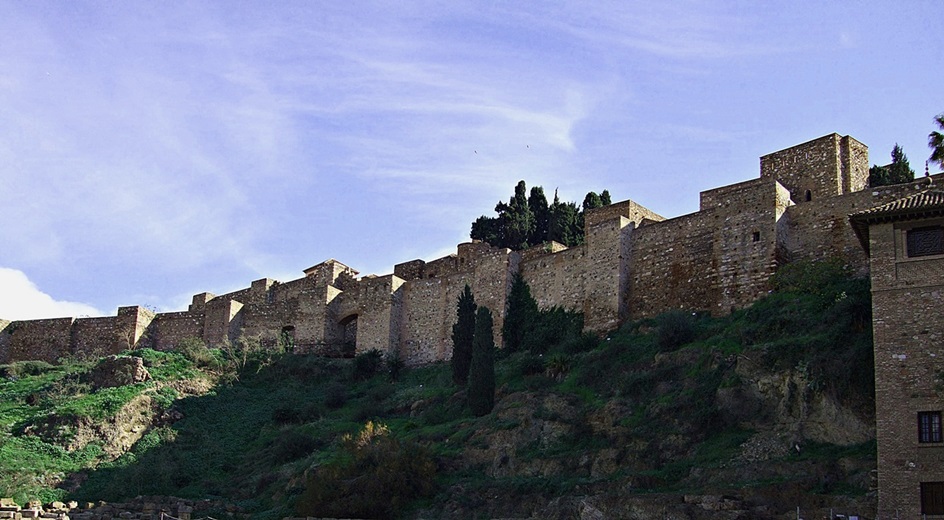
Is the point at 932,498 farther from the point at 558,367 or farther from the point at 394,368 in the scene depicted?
the point at 394,368

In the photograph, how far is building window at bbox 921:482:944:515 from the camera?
2097 cm

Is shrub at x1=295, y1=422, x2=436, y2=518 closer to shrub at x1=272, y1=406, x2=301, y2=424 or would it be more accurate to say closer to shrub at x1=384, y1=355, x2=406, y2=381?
shrub at x1=272, y1=406, x2=301, y2=424

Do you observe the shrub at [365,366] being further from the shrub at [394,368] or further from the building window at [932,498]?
the building window at [932,498]

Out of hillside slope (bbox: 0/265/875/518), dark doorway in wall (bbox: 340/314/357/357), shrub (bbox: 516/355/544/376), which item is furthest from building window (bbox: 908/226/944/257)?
dark doorway in wall (bbox: 340/314/357/357)

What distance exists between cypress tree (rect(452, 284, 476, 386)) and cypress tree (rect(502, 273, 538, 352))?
1.50 metres

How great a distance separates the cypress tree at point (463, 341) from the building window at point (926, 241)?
15.9 meters

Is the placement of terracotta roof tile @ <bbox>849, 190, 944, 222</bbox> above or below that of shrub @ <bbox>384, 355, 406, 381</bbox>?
above

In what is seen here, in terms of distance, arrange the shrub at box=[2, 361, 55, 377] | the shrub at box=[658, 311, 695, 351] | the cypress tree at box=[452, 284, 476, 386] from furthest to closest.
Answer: the shrub at box=[2, 361, 55, 377] → the cypress tree at box=[452, 284, 476, 386] → the shrub at box=[658, 311, 695, 351]

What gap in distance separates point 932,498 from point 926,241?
5286mm

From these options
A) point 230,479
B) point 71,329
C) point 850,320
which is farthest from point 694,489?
point 71,329

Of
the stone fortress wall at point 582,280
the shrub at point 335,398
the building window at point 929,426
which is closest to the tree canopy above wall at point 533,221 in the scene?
the stone fortress wall at point 582,280

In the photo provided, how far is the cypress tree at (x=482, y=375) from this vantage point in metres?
33.1

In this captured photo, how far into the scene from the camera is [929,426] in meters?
21.6

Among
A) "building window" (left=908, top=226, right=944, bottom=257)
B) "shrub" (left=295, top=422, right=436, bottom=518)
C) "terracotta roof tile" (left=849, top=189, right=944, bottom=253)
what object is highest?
"terracotta roof tile" (left=849, top=189, right=944, bottom=253)
